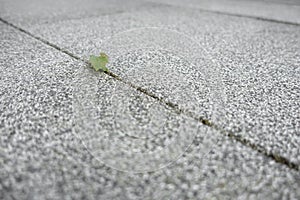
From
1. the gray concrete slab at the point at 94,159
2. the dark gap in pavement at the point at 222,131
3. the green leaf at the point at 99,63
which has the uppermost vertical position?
the green leaf at the point at 99,63

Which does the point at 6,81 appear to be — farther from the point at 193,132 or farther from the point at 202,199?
the point at 202,199

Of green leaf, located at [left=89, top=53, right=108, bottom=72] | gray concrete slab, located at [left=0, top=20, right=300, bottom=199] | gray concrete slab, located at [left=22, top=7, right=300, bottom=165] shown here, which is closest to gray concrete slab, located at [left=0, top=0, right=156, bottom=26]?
gray concrete slab, located at [left=22, top=7, right=300, bottom=165]

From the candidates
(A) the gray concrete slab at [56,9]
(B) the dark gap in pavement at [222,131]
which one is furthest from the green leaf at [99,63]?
(A) the gray concrete slab at [56,9]

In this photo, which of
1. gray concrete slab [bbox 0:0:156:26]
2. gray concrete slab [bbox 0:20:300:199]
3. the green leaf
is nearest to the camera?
gray concrete slab [bbox 0:20:300:199]

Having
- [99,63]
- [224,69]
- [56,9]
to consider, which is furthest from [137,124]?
[56,9]

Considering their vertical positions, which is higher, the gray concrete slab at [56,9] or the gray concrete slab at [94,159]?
the gray concrete slab at [56,9]

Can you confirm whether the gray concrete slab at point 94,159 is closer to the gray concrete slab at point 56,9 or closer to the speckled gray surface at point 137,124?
the speckled gray surface at point 137,124

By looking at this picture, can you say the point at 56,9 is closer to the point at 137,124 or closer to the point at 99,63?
the point at 99,63

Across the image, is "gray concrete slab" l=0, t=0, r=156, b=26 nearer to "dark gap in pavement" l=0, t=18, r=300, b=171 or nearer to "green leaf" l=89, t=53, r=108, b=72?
"green leaf" l=89, t=53, r=108, b=72
